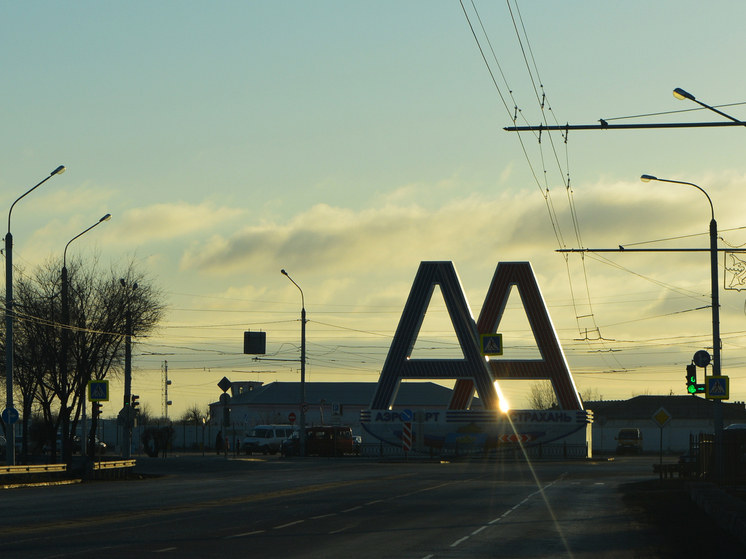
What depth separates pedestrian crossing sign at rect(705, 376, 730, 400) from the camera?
97.1 ft

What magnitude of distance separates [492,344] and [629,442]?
26742mm

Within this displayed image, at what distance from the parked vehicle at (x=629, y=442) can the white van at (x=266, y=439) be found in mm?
25504

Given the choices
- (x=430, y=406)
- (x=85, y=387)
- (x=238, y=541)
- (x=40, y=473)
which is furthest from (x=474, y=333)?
(x=430, y=406)

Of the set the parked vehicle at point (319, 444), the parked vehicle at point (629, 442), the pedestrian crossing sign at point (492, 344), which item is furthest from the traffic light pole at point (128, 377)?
the parked vehicle at point (629, 442)

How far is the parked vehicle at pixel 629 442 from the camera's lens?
70438 mm

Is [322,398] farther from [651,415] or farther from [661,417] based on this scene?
[661,417]

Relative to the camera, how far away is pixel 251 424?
116500mm

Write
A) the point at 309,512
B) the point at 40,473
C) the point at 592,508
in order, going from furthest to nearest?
the point at 40,473, the point at 592,508, the point at 309,512

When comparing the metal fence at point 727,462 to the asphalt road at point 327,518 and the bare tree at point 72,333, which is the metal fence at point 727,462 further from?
the bare tree at point 72,333

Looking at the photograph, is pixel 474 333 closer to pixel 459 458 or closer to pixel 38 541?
pixel 459 458

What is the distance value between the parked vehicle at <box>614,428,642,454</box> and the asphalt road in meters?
39.8

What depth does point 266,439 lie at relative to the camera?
6381 cm

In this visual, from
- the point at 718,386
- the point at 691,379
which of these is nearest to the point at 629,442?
the point at 691,379

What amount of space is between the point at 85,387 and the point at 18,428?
49966 mm
